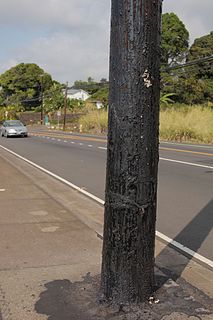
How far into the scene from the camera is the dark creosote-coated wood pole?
3.38 metres

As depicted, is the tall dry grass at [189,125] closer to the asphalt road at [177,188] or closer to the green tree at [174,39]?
the asphalt road at [177,188]

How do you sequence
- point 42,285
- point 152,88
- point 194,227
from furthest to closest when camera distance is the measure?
point 194,227 → point 42,285 → point 152,88

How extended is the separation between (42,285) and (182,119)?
103 ft

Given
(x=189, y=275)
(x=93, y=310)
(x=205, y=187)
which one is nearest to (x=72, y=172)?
(x=205, y=187)

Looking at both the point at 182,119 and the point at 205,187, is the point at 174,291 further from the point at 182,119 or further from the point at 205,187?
the point at 182,119

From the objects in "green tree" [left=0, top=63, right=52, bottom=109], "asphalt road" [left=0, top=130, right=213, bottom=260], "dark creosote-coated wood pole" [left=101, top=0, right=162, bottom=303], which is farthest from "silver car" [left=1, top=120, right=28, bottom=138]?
"green tree" [left=0, top=63, right=52, bottom=109]

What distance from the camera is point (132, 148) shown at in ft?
11.2

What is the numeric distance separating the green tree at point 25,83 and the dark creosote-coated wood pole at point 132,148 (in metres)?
94.6

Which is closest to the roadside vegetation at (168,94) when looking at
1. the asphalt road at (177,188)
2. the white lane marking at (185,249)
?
the asphalt road at (177,188)

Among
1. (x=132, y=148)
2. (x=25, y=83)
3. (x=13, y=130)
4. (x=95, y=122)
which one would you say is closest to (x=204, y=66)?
(x=95, y=122)

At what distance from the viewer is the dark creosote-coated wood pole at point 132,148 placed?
3381 millimetres

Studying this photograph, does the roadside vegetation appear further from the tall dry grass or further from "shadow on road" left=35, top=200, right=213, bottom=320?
"shadow on road" left=35, top=200, right=213, bottom=320

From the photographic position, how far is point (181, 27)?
229 feet

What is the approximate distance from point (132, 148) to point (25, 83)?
324ft
